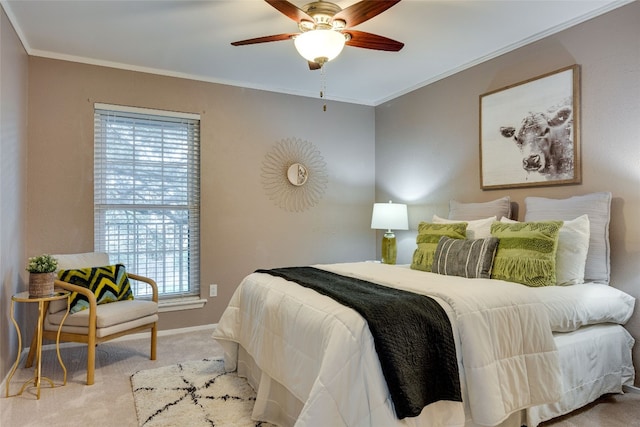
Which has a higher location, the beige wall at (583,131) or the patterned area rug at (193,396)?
the beige wall at (583,131)

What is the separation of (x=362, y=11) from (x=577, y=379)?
2420mm

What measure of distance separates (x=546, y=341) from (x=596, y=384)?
2.19 feet

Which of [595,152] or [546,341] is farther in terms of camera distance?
[595,152]

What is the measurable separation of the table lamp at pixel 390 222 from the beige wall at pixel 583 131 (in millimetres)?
258

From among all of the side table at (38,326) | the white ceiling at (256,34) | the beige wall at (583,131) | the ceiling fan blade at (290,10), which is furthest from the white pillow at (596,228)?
the side table at (38,326)

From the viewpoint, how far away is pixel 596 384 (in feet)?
7.90

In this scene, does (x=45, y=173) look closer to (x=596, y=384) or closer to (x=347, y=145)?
(x=347, y=145)

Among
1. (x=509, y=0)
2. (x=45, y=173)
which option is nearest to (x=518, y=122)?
(x=509, y=0)

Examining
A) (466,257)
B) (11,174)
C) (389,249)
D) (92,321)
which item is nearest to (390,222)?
(389,249)

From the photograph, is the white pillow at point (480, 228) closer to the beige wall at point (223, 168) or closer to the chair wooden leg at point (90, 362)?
the beige wall at point (223, 168)

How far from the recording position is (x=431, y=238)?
335cm

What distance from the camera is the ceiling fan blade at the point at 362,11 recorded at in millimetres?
2135

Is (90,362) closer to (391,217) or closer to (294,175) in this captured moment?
(294,175)

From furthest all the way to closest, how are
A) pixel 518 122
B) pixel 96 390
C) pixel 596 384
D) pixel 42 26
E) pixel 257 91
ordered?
pixel 257 91 → pixel 518 122 → pixel 42 26 → pixel 96 390 → pixel 596 384
